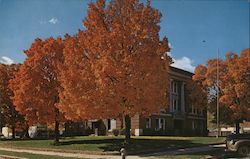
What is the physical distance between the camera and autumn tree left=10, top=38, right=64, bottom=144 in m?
26.2

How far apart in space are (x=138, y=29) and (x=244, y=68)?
19.3m

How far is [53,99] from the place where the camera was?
87.6ft

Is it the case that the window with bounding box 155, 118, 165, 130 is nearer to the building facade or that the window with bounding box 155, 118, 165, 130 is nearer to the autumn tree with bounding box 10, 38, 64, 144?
the building facade

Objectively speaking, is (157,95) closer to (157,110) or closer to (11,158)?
(157,110)

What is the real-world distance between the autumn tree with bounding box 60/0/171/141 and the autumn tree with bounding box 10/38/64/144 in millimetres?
4733

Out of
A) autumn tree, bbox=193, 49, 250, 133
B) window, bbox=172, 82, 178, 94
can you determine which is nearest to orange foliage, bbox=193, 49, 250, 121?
autumn tree, bbox=193, 49, 250, 133

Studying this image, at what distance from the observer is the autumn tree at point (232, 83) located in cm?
3666

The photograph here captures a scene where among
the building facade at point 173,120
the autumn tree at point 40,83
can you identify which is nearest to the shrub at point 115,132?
the building facade at point 173,120

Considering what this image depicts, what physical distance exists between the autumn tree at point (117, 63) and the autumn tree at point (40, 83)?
4.73 m

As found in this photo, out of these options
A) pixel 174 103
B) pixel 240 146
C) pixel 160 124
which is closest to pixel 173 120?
pixel 174 103

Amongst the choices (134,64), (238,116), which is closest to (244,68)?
(238,116)

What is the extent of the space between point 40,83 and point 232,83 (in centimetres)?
1982

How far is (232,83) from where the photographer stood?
37.5 meters

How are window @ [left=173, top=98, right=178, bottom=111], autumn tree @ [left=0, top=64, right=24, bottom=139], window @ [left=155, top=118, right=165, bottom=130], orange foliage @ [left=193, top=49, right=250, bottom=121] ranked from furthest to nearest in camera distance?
window @ [left=173, top=98, right=178, bottom=111], window @ [left=155, top=118, right=165, bottom=130], autumn tree @ [left=0, top=64, right=24, bottom=139], orange foliage @ [left=193, top=49, right=250, bottom=121]
